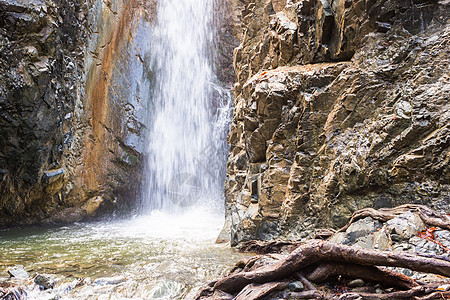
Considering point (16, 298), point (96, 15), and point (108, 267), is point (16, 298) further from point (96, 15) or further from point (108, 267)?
point (96, 15)

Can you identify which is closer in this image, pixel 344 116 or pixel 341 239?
pixel 341 239

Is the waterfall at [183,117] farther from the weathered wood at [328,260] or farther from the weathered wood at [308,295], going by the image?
the weathered wood at [308,295]

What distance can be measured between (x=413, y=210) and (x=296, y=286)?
9.13 ft

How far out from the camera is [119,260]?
7145 millimetres

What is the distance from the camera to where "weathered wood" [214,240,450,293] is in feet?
8.98

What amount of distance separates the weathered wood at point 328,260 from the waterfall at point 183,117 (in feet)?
51.0

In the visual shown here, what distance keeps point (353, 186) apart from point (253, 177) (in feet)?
11.1

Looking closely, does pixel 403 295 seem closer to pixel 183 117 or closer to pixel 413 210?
pixel 413 210

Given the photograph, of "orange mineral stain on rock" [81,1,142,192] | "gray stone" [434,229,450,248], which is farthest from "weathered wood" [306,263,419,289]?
"orange mineral stain on rock" [81,1,142,192]

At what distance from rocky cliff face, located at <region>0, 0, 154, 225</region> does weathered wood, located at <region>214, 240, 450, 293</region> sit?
1221 centimetres

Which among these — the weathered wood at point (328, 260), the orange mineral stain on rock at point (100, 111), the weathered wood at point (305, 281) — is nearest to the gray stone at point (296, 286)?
the weathered wood at point (305, 281)

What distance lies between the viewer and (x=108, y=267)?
6465 millimetres

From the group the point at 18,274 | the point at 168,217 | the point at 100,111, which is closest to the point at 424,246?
the point at 18,274

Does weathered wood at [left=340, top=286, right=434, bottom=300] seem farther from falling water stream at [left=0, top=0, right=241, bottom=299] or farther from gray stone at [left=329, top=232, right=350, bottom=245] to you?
falling water stream at [left=0, top=0, right=241, bottom=299]
